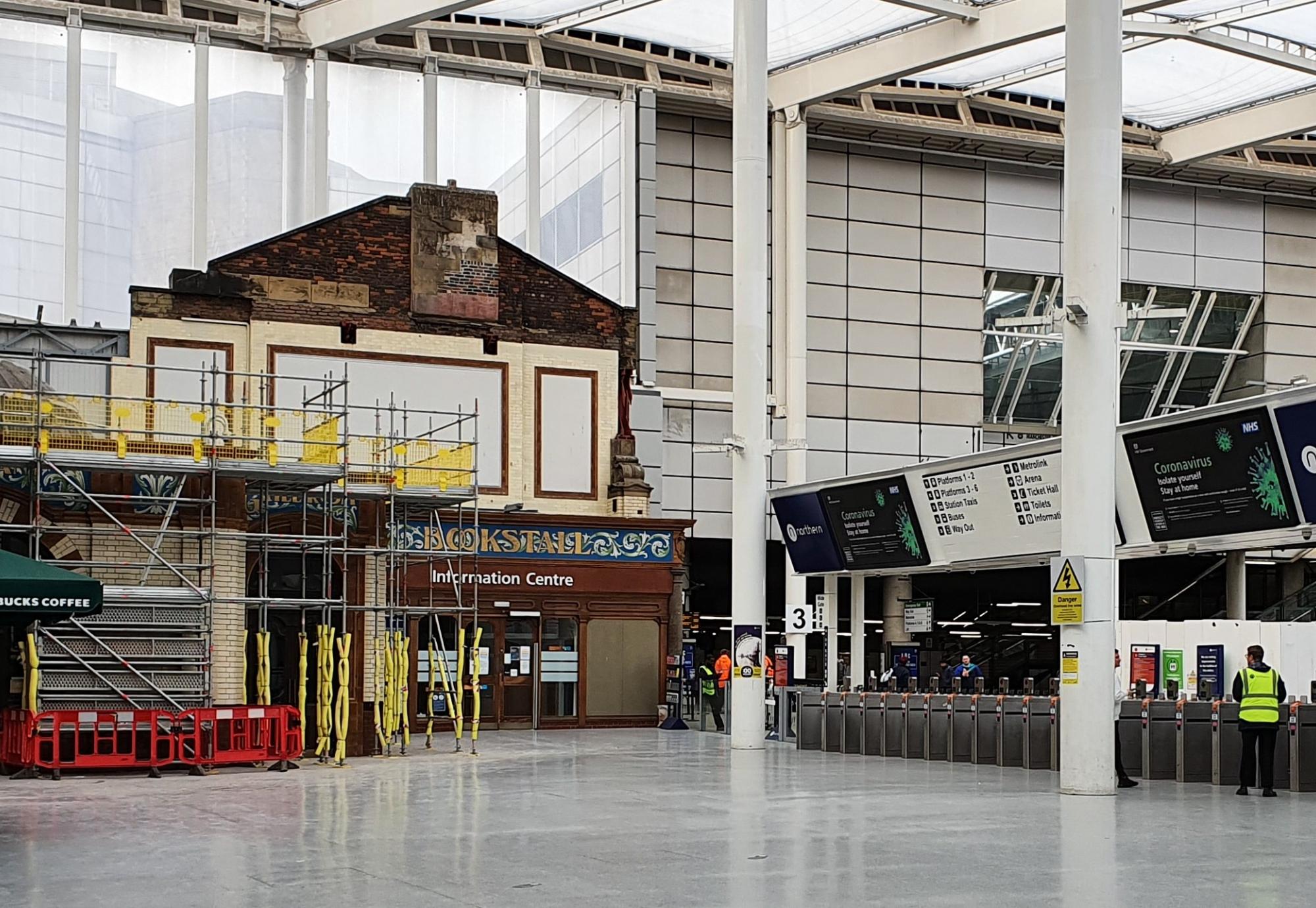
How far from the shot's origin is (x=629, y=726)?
117 feet

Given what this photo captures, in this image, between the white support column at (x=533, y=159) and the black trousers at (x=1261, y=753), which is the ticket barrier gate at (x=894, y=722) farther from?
the white support column at (x=533, y=159)

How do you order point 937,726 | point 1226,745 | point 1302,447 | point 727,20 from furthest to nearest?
1. point 727,20
2. point 937,726
3. point 1226,745
4. point 1302,447

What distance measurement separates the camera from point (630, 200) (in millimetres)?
42406

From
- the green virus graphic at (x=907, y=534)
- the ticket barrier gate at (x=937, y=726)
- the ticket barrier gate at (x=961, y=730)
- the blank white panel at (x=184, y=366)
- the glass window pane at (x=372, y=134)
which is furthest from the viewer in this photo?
the glass window pane at (x=372, y=134)

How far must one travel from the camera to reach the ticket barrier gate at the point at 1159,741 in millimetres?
21469

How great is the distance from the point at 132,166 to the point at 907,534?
67.7 ft

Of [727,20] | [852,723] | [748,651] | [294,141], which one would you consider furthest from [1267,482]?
[294,141]

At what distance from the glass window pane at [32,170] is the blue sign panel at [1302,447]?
87.9 ft

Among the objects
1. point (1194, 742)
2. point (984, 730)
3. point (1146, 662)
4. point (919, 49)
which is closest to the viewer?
point (1194, 742)

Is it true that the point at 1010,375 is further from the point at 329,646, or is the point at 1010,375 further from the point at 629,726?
the point at 329,646

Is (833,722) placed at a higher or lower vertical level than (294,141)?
lower

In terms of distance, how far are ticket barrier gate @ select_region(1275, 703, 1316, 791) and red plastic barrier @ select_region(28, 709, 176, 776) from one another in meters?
14.3

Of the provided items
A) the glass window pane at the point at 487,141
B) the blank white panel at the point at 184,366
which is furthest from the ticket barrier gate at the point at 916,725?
the glass window pane at the point at 487,141

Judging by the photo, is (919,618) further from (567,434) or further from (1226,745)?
(1226,745)
